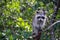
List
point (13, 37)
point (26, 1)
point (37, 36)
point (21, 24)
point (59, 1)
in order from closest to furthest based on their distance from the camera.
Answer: point (37, 36), point (59, 1), point (21, 24), point (13, 37), point (26, 1)

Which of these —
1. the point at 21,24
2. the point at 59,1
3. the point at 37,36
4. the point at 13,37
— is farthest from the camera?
the point at 13,37

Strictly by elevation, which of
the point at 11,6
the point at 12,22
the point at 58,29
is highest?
the point at 11,6

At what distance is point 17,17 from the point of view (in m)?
5.37

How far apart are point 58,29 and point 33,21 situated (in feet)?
2.05

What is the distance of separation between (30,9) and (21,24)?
23.7 inches

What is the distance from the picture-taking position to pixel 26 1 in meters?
5.72

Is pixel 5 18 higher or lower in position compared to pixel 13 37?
higher

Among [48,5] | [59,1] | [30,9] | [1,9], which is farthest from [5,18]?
[59,1]

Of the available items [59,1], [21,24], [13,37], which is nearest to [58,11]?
[59,1]

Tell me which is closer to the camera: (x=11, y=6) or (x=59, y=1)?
(x=59, y=1)

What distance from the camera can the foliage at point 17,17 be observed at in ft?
16.8

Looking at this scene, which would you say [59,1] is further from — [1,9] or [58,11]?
[1,9]

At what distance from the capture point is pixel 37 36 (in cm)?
399

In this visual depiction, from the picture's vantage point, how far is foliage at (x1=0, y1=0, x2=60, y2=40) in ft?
16.8
